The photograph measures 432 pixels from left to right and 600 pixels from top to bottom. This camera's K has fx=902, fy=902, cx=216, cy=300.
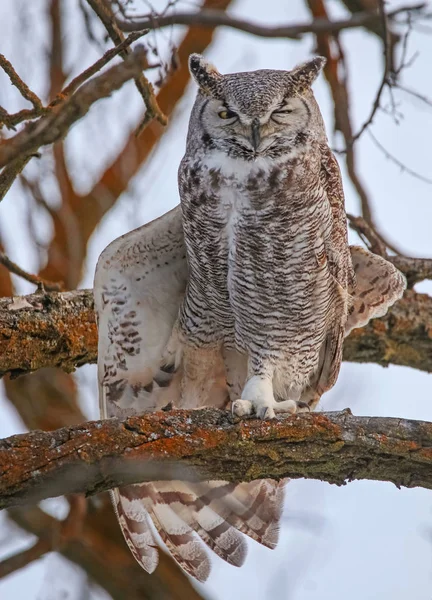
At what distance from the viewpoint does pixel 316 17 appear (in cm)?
487

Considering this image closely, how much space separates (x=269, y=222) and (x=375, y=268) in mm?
770

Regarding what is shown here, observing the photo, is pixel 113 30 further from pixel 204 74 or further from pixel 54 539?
pixel 54 539

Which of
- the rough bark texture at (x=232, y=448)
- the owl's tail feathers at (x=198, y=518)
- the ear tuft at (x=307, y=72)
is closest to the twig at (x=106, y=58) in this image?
the rough bark texture at (x=232, y=448)

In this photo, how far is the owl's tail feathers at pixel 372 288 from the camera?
3.83 meters

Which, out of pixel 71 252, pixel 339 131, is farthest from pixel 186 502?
pixel 71 252

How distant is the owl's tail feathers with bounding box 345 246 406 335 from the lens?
12.6 feet

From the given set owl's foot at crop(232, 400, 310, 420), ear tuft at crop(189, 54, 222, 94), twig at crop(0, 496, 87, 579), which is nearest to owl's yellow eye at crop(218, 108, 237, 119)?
ear tuft at crop(189, 54, 222, 94)

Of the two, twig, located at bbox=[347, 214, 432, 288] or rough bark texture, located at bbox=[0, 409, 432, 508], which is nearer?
rough bark texture, located at bbox=[0, 409, 432, 508]

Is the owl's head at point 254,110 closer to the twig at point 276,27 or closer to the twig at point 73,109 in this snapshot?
the twig at point 276,27

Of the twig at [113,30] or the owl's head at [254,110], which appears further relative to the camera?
the owl's head at [254,110]

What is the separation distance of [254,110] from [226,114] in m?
0.15

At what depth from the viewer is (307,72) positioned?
137 inches

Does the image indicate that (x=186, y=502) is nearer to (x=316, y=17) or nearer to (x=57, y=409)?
(x=57, y=409)

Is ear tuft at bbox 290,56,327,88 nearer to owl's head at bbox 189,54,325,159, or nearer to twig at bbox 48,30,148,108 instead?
owl's head at bbox 189,54,325,159
